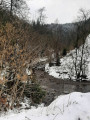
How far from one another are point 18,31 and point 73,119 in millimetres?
4681

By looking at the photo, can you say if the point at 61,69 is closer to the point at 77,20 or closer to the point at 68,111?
the point at 77,20

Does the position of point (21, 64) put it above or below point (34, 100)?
above

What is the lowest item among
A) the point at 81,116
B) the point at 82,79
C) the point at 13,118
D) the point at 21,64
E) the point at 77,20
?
the point at 82,79

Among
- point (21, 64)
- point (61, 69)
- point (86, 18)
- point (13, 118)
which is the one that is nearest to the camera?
point (13, 118)

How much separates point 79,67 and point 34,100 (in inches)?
444

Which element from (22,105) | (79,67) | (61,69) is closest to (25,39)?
(22,105)

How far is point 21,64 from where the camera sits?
4.93m

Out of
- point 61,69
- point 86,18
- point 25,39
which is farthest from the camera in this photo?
point 61,69

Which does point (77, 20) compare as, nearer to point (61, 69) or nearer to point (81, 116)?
point (61, 69)

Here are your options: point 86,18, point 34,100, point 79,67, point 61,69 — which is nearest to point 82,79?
point 79,67

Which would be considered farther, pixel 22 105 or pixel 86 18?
pixel 86 18

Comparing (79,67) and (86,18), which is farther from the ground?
(86,18)

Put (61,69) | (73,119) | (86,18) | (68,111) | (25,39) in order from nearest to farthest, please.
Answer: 1. (73,119)
2. (68,111)
3. (25,39)
4. (86,18)
5. (61,69)

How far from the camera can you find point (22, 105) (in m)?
6.37
